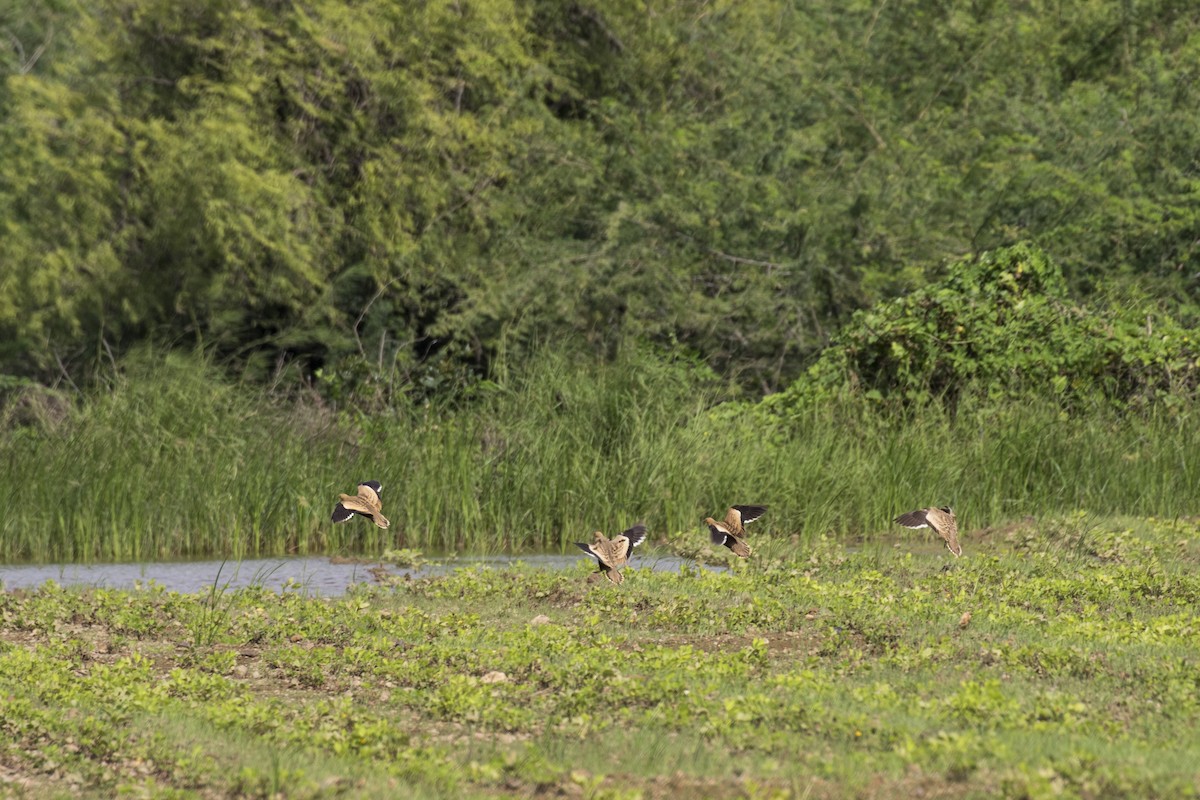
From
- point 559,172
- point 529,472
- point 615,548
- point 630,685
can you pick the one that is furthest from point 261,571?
point 559,172

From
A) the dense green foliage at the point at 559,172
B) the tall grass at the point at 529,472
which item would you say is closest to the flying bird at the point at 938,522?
the tall grass at the point at 529,472

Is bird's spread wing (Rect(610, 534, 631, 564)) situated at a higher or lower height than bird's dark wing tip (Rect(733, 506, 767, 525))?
lower

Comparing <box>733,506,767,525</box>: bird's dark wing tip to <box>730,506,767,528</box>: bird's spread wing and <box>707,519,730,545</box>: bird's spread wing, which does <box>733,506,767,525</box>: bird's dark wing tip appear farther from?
<box>707,519,730,545</box>: bird's spread wing

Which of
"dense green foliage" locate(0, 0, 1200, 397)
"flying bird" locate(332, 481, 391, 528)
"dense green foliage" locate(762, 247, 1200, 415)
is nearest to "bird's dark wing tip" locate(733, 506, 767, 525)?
"flying bird" locate(332, 481, 391, 528)

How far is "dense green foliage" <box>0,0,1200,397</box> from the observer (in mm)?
19203

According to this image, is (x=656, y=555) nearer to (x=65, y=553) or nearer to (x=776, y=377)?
(x=65, y=553)

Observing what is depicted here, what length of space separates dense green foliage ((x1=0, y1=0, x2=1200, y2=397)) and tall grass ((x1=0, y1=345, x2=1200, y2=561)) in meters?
3.53

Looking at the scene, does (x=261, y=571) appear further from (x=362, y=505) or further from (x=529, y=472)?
(x=529, y=472)

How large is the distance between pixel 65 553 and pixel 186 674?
586 cm

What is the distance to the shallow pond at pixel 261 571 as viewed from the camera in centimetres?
1144

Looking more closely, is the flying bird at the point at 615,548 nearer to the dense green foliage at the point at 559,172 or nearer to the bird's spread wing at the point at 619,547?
the bird's spread wing at the point at 619,547

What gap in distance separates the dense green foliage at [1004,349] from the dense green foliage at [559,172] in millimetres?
1888

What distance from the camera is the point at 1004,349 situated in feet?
53.3

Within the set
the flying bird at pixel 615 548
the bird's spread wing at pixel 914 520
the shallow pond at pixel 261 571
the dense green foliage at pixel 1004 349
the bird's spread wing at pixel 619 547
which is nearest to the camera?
the bird's spread wing at pixel 914 520
